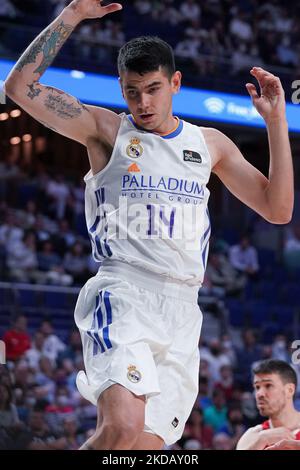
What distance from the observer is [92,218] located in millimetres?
3992

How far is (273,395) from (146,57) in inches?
110

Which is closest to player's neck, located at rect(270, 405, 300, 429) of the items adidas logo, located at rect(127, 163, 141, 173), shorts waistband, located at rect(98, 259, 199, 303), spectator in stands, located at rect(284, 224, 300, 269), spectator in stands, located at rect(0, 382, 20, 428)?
shorts waistband, located at rect(98, 259, 199, 303)

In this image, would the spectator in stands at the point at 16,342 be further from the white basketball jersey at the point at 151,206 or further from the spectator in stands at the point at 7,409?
the white basketball jersey at the point at 151,206

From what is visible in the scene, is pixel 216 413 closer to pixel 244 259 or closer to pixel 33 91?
pixel 244 259

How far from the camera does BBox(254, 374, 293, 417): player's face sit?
5891mm

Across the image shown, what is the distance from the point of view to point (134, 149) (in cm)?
396

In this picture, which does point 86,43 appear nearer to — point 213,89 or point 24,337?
point 213,89

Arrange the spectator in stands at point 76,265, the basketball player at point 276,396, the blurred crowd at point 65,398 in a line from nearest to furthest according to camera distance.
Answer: the basketball player at point 276,396
the blurred crowd at point 65,398
the spectator in stands at point 76,265

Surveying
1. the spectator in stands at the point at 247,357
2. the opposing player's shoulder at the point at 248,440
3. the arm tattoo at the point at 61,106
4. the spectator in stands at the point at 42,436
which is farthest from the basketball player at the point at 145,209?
the spectator in stands at the point at 247,357

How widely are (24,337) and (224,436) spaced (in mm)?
2583

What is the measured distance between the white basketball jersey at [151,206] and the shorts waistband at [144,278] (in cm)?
3

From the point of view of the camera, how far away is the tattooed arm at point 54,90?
383 cm

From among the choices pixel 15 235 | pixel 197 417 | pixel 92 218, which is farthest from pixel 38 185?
pixel 92 218
